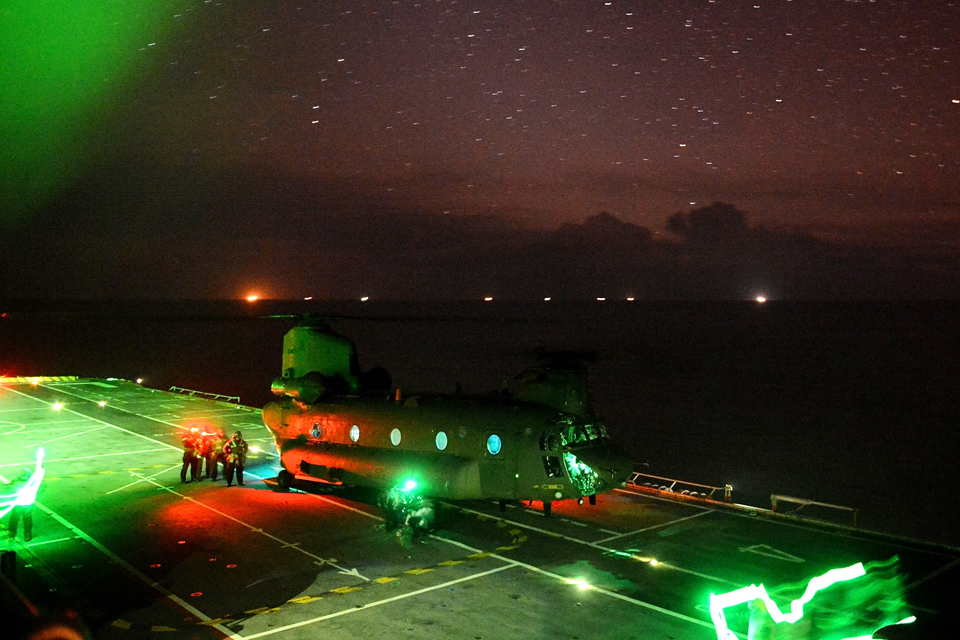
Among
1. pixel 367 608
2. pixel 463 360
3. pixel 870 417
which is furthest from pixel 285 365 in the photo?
pixel 463 360

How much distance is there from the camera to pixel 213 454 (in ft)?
75.5

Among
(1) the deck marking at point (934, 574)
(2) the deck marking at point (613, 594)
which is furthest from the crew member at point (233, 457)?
(1) the deck marking at point (934, 574)

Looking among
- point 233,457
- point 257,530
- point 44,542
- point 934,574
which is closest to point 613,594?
point 934,574

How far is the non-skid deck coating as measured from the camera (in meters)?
12.5

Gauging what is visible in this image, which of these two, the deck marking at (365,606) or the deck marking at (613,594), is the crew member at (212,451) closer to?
the deck marking at (613,594)

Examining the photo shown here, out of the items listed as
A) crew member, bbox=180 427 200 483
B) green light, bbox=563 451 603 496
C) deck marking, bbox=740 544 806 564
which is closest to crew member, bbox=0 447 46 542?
crew member, bbox=180 427 200 483

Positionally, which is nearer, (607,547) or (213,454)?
(607,547)

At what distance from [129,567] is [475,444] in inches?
323

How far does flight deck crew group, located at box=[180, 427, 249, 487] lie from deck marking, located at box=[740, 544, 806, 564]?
15.2 m

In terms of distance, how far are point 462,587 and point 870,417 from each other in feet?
185

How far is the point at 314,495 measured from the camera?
855 inches

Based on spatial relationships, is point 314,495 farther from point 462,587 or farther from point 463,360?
point 463,360

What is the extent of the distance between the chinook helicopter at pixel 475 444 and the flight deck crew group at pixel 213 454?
1.71 metres

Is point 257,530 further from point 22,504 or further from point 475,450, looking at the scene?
point 475,450
